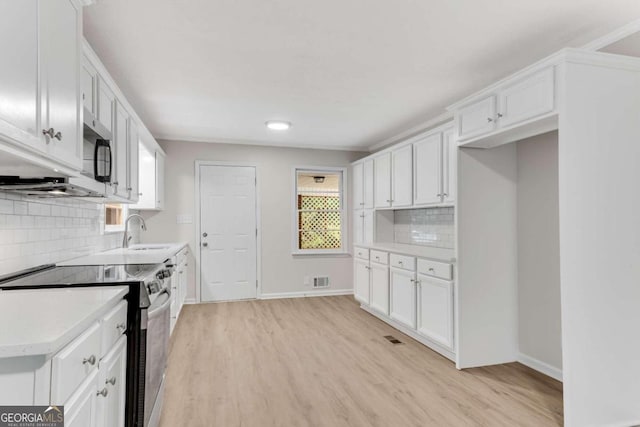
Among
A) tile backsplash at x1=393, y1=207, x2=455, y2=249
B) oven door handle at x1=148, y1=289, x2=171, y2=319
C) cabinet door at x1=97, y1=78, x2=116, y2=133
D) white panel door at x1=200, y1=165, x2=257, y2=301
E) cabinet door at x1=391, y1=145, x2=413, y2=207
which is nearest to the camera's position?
oven door handle at x1=148, y1=289, x2=171, y2=319

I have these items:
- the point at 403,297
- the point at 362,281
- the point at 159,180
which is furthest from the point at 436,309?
the point at 159,180

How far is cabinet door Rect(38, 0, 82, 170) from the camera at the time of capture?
139cm

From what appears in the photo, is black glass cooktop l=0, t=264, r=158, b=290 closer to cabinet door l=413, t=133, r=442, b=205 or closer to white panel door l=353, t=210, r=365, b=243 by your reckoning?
cabinet door l=413, t=133, r=442, b=205

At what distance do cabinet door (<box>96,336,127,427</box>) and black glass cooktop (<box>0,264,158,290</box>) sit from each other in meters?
0.34

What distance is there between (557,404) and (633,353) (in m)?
0.57

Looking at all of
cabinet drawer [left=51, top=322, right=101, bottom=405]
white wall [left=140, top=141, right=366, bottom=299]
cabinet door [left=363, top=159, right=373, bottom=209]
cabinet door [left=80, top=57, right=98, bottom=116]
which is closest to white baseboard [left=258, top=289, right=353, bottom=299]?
white wall [left=140, top=141, right=366, bottom=299]

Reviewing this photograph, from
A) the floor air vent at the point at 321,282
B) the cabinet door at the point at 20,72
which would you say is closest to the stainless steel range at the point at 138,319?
the cabinet door at the point at 20,72

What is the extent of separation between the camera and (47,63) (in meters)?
1.40

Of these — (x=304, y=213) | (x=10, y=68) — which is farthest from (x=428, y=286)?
(x=10, y=68)

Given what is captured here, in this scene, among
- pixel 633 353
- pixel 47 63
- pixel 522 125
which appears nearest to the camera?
pixel 47 63

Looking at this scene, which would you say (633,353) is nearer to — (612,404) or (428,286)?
(612,404)

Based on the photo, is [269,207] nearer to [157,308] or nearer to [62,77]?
[157,308]

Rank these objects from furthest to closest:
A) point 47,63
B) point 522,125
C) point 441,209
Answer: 1. point 441,209
2. point 522,125
3. point 47,63

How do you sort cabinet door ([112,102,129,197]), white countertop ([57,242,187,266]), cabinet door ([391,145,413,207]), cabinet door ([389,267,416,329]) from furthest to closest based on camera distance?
cabinet door ([391,145,413,207]) < cabinet door ([389,267,416,329]) < cabinet door ([112,102,129,197]) < white countertop ([57,242,187,266])
